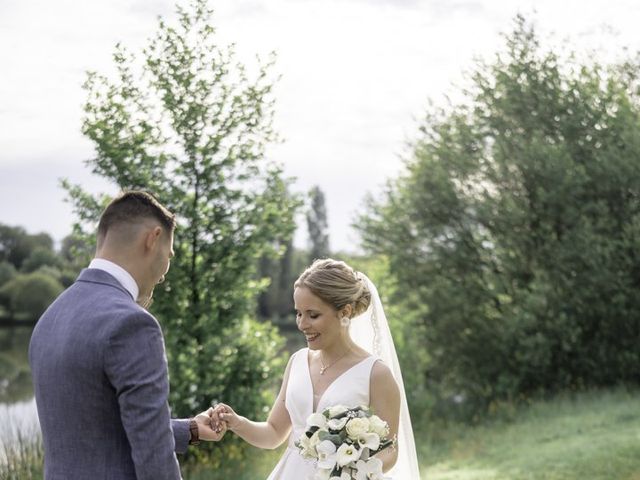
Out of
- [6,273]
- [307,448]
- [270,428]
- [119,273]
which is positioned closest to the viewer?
[119,273]

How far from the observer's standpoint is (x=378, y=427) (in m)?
3.92

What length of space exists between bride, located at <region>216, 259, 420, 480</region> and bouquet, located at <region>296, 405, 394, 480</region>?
0.34 m

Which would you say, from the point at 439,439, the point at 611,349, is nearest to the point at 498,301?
the point at 611,349

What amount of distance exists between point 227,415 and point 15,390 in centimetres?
2285

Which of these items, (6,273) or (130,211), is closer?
Result: (130,211)

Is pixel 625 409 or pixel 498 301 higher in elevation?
pixel 498 301

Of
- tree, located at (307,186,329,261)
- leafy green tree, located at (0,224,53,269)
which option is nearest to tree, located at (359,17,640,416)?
leafy green tree, located at (0,224,53,269)

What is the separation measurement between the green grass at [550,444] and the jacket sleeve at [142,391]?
8604mm

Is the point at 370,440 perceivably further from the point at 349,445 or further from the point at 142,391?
the point at 142,391

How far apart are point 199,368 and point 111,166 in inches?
111

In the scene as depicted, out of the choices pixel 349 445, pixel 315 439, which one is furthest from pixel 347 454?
pixel 315 439

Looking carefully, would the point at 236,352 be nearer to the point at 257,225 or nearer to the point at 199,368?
the point at 199,368

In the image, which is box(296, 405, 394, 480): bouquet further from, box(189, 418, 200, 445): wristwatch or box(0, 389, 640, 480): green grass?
box(0, 389, 640, 480): green grass

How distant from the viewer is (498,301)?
1995cm
